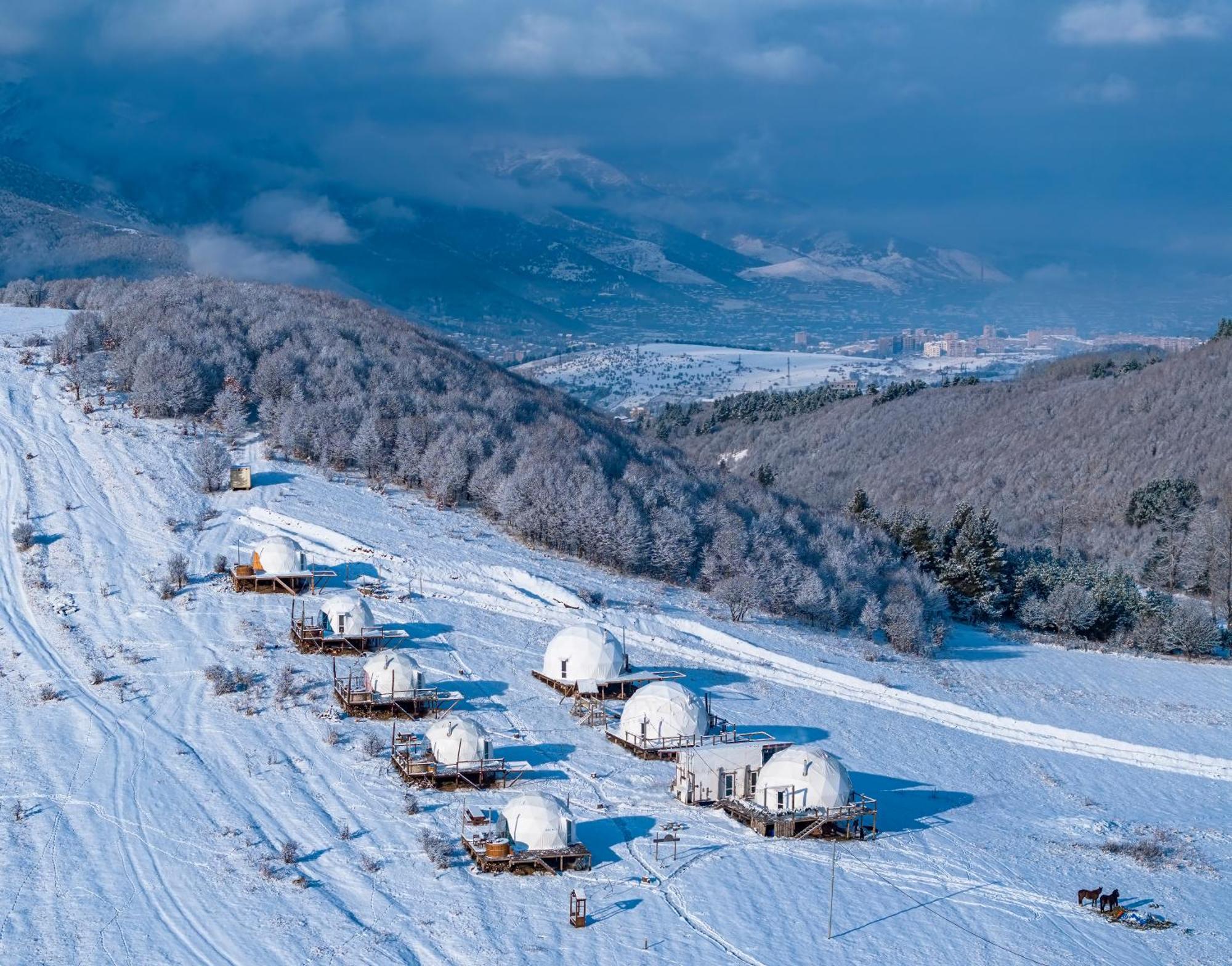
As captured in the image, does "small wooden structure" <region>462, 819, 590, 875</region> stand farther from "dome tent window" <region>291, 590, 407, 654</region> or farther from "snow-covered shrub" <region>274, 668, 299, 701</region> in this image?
"dome tent window" <region>291, 590, 407, 654</region>

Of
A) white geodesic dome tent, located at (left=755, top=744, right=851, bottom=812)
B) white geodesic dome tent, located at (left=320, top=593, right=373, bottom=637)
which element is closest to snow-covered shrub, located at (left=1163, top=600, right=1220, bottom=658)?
white geodesic dome tent, located at (left=755, top=744, right=851, bottom=812)

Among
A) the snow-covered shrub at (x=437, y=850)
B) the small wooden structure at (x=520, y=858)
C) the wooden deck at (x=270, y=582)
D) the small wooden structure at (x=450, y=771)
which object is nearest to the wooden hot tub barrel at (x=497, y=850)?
the small wooden structure at (x=520, y=858)

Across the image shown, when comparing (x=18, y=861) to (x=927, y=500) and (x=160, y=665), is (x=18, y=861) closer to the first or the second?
(x=160, y=665)

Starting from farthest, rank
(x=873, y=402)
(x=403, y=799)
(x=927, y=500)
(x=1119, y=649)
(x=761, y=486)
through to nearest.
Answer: (x=873, y=402) < (x=927, y=500) < (x=761, y=486) < (x=1119, y=649) < (x=403, y=799)

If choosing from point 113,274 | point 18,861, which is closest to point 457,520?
point 18,861

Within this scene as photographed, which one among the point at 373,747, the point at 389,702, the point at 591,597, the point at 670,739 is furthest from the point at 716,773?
the point at 591,597

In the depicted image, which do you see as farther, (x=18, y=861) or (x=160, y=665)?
(x=160, y=665)

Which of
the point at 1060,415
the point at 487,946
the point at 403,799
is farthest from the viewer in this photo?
the point at 1060,415

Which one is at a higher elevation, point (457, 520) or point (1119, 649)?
point (457, 520)
